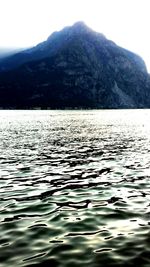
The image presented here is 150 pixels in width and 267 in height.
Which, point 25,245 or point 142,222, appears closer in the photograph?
point 25,245

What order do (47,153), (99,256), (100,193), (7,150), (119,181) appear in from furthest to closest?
(7,150) < (47,153) < (119,181) < (100,193) < (99,256)

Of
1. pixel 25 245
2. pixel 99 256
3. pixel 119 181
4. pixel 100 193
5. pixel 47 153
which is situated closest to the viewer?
pixel 99 256

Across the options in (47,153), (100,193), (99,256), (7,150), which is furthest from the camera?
(7,150)

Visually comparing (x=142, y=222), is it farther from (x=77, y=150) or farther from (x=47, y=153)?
(x=77, y=150)

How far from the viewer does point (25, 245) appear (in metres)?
13.5

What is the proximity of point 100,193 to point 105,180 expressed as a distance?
4.14 m

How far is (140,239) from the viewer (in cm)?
1412

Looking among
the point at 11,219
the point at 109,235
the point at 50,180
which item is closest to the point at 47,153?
the point at 50,180

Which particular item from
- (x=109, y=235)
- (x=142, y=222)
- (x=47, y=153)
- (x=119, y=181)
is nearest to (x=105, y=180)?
(x=119, y=181)

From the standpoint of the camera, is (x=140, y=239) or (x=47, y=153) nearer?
(x=140, y=239)

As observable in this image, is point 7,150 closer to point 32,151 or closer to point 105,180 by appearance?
point 32,151

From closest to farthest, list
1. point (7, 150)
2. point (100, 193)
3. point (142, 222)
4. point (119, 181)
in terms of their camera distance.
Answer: point (142, 222)
point (100, 193)
point (119, 181)
point (7, 150)

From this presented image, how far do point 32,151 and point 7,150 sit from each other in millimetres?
3483

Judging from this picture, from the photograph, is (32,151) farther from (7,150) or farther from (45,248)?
(45,248)
